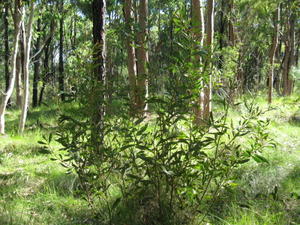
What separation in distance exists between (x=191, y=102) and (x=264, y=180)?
1891 mm

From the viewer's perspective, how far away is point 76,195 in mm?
3420

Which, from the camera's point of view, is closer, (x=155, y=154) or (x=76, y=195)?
(x=155, y=154)

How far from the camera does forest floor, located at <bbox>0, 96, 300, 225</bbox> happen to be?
280cm

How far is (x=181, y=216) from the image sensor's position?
8.24 ft

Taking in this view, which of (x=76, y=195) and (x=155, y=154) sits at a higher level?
(x=155, y=154)

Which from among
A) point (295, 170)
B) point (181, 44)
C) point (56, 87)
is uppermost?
point (181, 44)

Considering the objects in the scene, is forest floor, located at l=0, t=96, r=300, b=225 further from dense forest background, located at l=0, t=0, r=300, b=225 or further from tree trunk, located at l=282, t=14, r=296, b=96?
tree trunk, located at l=282, t=14, r=296, b=96

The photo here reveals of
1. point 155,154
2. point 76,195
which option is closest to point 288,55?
point 76,195

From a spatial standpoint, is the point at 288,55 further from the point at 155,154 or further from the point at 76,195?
the point at 155,154

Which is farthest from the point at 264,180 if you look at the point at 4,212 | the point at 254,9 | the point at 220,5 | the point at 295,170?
the point at 220,5

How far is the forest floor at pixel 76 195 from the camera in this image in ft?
9.19

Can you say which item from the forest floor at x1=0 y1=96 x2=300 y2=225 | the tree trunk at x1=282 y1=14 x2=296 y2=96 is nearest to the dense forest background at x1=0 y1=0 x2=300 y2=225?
the forest floor at x1=0 y1=96 x2=300 y2=225

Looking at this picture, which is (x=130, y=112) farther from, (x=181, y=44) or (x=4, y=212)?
(x=4, y=212)

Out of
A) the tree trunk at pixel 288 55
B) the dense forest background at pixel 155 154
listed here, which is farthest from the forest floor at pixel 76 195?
the tree trunk at pixel 288 55
